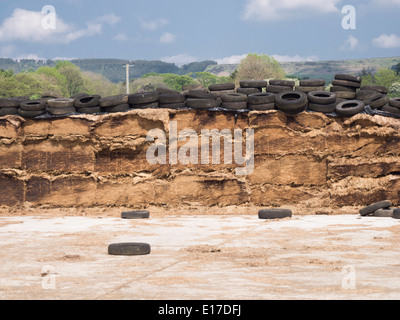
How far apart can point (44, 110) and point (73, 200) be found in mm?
2684

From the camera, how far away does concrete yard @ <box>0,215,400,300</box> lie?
5680mm

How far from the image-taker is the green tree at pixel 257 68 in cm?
9631

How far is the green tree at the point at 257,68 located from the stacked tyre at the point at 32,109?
79.8 metres

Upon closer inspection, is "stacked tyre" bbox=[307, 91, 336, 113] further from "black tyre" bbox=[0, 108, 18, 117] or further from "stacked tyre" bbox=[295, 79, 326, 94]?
"black tyre" bbox=[0, 108, 18, 117]

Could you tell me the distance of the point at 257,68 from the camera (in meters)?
97.8

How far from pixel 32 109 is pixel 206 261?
10.5m

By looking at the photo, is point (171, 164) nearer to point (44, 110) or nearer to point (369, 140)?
point (44, 110)

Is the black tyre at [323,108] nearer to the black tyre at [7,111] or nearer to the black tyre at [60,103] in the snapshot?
the black tyre at [60,103]

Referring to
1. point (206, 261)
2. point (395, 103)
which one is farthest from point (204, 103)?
point (206, 261)

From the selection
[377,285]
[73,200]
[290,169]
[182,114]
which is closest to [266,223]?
[290,169]

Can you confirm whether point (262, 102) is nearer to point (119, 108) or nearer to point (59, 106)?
point (119, 108)

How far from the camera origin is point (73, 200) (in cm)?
1656

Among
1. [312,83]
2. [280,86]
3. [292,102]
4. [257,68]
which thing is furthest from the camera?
[257,68]
